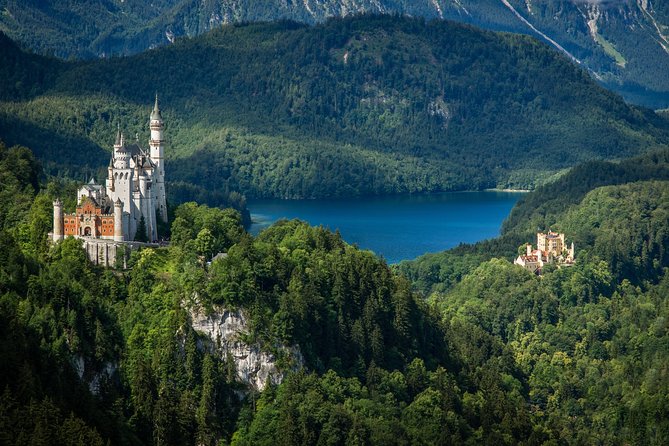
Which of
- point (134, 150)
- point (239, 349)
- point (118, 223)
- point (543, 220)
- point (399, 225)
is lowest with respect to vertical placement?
point (399, 225)

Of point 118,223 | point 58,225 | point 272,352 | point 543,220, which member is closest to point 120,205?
point 118,223

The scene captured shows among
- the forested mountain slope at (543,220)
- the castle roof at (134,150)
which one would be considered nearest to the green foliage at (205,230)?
the castle roof at (134,150)

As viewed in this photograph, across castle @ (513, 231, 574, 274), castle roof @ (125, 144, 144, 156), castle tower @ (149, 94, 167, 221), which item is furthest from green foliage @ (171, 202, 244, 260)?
castle @ (513, 231, 574, 274)

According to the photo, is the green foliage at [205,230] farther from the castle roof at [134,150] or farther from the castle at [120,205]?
the castle roof at [134,150]

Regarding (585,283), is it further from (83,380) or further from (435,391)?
(83,380)

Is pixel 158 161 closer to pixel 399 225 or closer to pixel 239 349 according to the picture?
pixel 239 349

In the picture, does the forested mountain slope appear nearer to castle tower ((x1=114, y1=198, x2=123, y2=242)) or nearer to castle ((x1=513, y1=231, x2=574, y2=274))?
castle ((x1=513, y1=231, x2=574, y2=274))
